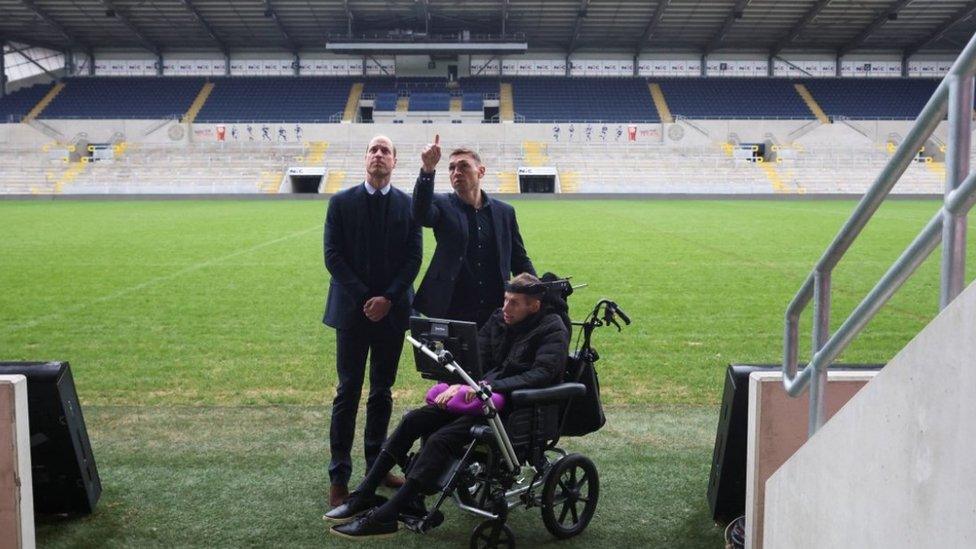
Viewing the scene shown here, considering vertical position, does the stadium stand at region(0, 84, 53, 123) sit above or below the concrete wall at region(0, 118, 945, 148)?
above

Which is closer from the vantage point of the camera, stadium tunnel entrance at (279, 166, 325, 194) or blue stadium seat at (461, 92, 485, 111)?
stadium tunnel entrance at (279, 166, 325, 194)

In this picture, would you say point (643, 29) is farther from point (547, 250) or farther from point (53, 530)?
point (53, 530)

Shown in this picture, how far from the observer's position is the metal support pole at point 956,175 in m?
2.05

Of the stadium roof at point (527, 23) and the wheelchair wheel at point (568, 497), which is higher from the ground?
the stadium roof at point (527, 23)

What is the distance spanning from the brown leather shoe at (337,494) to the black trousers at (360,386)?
3 cm

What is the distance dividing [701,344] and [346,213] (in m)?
4.90

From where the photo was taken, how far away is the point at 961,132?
7.00 feet

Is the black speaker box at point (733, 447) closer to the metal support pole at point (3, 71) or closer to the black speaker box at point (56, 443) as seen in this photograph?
the black speaker box at point (56, 443)

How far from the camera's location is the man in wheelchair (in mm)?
3773

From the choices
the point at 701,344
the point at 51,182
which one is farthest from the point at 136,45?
the point at 701,344

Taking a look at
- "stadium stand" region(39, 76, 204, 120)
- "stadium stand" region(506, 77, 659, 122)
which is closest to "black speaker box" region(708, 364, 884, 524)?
"stadium stand" region(506, 77, 659, 122)

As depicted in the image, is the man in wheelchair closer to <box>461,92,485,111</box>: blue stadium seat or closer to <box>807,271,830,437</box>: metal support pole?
<box>807,271,830,437</box>: metal support pole

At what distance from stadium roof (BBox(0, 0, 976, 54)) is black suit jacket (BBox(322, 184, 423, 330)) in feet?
137

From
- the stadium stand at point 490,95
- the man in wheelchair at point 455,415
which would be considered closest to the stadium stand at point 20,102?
the stadium stand at point 490,95
